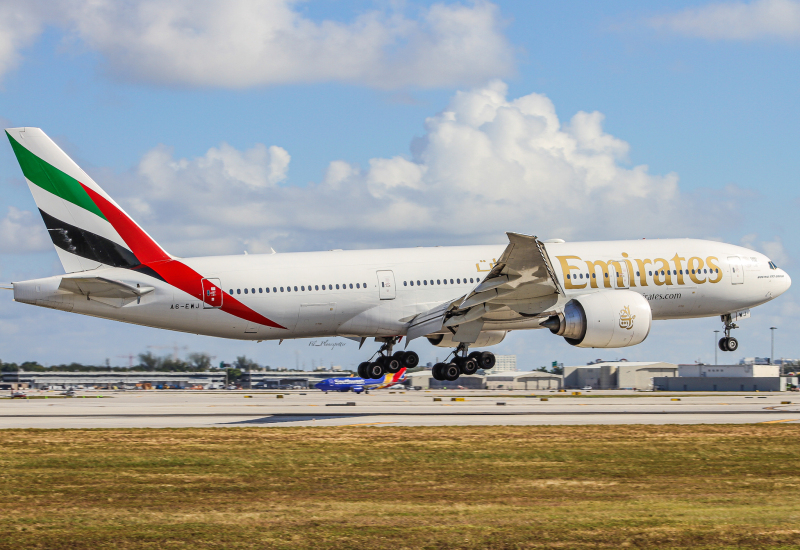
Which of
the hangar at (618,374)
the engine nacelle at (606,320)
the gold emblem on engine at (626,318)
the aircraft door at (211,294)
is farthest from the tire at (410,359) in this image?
the hangar at (618,374)

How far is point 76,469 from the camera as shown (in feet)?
75.0

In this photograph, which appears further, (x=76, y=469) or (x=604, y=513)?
(x=76, y=469)

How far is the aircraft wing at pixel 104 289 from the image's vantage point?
3731 cm

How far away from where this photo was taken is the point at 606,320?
37.3 meters

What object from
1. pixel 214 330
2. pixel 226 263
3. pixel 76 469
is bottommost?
pixel 76 469

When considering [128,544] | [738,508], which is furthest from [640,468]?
[128,544]

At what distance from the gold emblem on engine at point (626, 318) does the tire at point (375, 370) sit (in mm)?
12732

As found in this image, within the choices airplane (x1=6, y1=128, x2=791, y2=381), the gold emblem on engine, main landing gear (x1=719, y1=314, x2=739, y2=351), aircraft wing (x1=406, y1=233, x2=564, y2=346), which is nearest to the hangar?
main landing gear (x1=719, y1=314, x2=739, y2=351)

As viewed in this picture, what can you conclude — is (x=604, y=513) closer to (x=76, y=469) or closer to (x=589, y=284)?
(x=76, y=469)

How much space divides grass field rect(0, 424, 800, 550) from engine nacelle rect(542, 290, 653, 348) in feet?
21.0

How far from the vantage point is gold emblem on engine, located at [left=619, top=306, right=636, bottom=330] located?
3738cm

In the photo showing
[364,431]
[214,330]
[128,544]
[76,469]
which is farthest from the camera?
[214,330]

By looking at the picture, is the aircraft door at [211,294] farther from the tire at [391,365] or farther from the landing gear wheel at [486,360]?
the landing gear wheel at [486,360]

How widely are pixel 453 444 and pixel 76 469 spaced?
1103 cm
